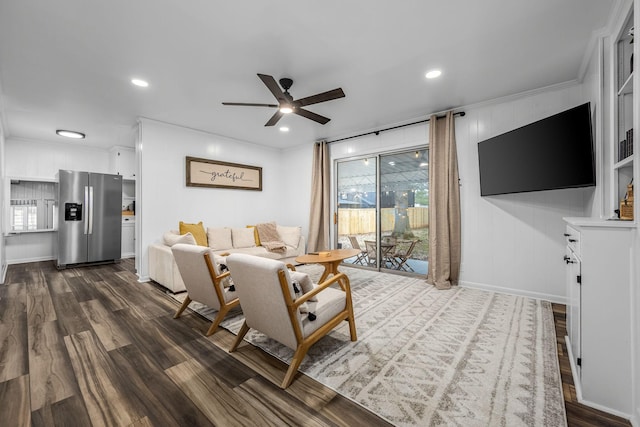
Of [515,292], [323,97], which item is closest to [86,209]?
[323,97]

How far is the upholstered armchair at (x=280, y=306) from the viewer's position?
5.76ft

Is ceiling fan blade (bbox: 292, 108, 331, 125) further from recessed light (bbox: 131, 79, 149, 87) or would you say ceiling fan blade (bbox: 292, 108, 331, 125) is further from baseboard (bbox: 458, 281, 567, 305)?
baseboard (bbox: 458, 281, 567, 305)

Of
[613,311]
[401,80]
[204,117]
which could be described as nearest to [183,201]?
[204,117]

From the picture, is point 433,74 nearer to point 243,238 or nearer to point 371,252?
point 371,252

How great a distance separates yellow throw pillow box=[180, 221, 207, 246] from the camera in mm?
4457

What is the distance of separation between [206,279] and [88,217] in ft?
15.7

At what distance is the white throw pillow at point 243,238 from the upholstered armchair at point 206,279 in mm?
2220

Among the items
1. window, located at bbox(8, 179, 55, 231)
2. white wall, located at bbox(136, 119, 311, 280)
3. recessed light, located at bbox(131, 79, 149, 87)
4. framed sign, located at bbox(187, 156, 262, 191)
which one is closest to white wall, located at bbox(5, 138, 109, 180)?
Result: window, located at bbox(8, 179, 55, 231)

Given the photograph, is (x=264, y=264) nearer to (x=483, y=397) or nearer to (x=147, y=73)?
(x=483, y=397)

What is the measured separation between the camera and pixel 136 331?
255 centimetres

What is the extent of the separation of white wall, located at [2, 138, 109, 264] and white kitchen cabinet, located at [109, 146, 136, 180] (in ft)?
2.18

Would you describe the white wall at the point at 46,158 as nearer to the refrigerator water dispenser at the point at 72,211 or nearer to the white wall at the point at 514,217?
the refrigerator water dispenser at the point at 72,211

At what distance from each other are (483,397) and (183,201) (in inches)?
193

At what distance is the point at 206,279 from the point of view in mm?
2553
